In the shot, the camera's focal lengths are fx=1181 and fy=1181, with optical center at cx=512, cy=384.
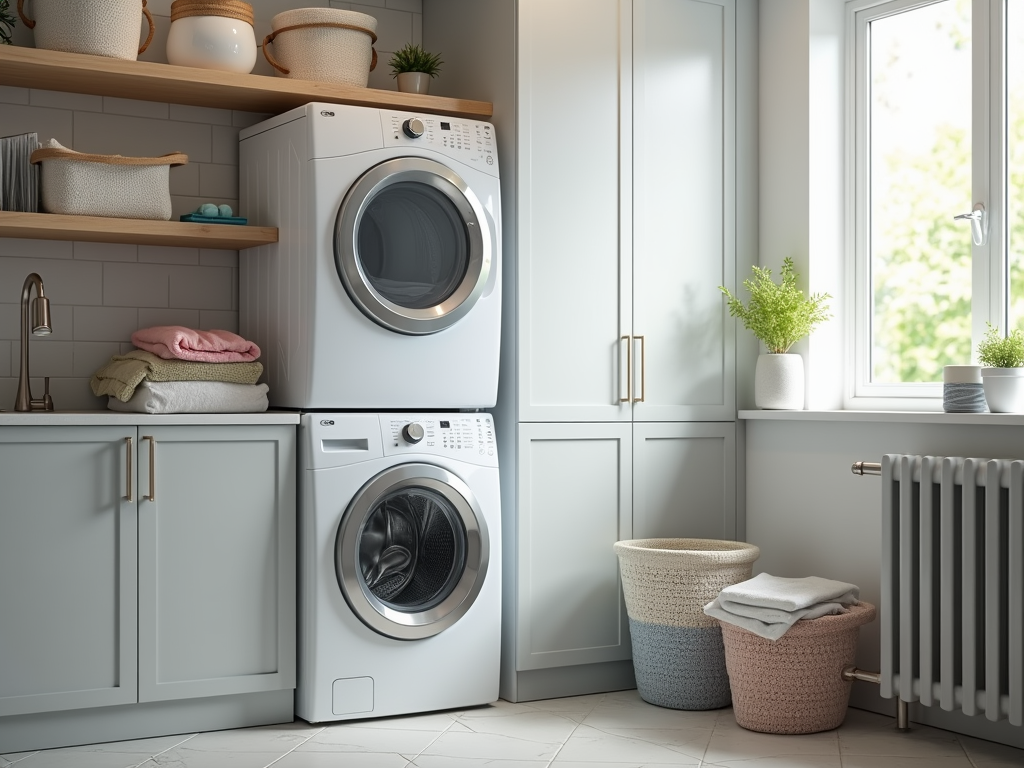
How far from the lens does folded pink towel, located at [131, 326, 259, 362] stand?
3.03 m

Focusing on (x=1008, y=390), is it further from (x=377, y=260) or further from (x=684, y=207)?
(x=377, y=260)

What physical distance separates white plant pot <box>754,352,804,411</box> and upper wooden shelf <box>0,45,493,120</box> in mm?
1120

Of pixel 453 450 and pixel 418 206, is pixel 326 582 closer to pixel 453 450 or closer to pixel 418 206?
pixel 453 450

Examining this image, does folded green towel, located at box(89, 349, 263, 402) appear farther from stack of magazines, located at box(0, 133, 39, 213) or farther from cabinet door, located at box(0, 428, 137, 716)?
stack of magazines, located at box(0, 133, 39, 213)

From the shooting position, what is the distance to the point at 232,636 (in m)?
3.01

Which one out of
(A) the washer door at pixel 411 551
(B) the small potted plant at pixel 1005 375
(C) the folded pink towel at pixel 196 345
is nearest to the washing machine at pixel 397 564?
(A) the washer door at pixel 411 551

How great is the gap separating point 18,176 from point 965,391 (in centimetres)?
249

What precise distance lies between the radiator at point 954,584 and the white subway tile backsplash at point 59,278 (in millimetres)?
2197

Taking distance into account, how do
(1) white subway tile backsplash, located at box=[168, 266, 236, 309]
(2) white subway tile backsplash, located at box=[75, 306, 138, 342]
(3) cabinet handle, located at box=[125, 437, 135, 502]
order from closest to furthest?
(3) cabinet handle, located at box=[125, 437, 135, 502] < (2) white subway tile backsplash, located at box=[75, 306, 138, 342] < (1) white subway tile backsplash, located at box=[168, 266, 236, 309]

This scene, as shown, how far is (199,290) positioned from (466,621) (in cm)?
124

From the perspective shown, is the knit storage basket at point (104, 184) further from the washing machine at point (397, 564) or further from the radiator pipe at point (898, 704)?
the radiator pipe at point (898, 704)

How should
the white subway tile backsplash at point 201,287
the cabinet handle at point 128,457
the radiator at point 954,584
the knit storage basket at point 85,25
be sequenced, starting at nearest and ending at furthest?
the radiator at point 954,584 → the cabinet handle at point 128,457 → the knit storage basket at point 85,25 → the white subway tile backsplash at point 201,287

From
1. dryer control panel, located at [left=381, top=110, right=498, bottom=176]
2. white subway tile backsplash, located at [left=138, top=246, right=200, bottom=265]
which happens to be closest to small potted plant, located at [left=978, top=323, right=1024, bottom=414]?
dryer control panel, located at [left=381, top=110, right=498, bottom=176]

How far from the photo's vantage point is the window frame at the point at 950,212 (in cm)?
317
